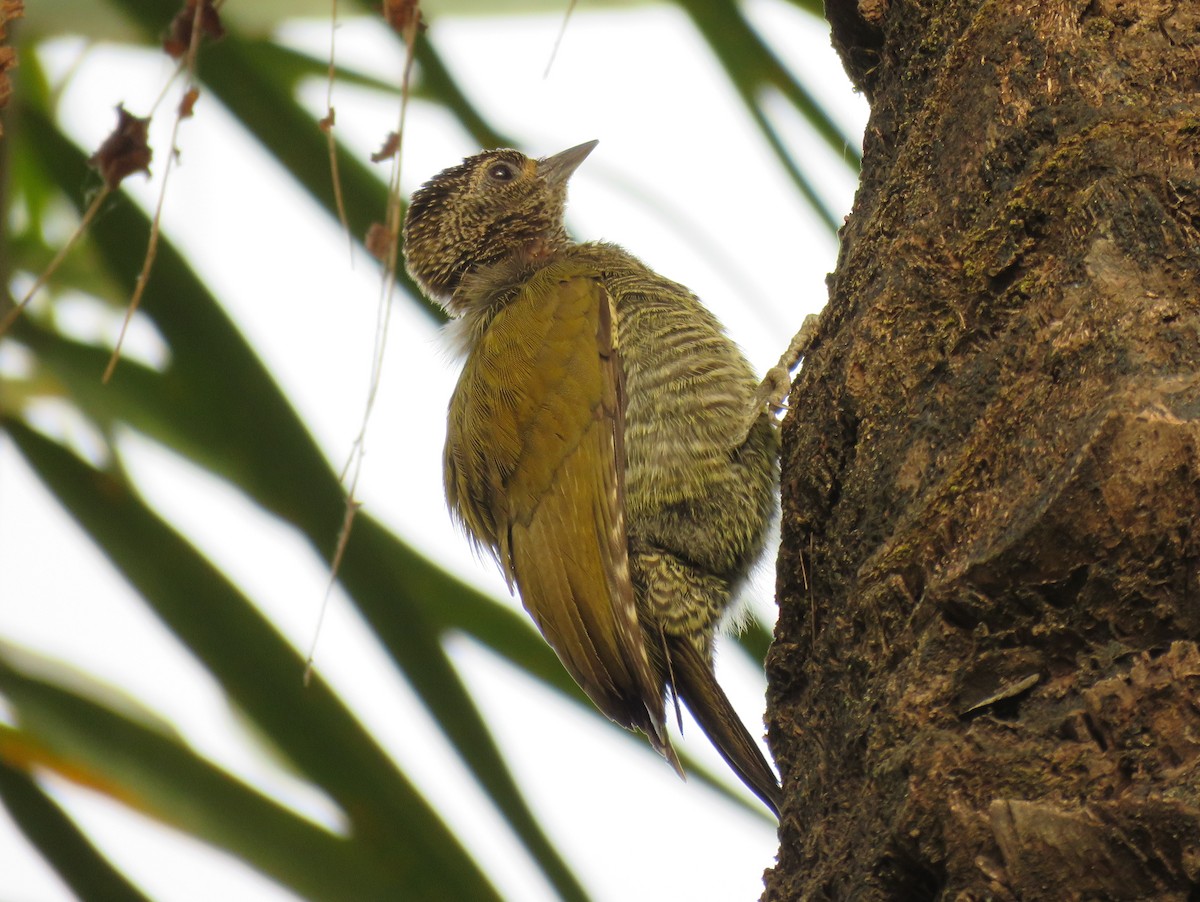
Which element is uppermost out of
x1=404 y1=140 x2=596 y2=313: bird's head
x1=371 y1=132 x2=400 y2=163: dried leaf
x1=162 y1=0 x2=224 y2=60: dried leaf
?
x1=404 y1=140 x2=596 y2=313: bird's head

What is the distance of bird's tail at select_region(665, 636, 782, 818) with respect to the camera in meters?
3.21

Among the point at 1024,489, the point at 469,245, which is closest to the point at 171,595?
the point at 1024,489

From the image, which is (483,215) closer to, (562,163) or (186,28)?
(562,163)

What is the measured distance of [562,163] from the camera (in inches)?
195

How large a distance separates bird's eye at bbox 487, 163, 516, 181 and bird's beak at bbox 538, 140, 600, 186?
0.11 meters

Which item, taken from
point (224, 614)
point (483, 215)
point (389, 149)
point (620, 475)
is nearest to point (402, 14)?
point (389, 149)

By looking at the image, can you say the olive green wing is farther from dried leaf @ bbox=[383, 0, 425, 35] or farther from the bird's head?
dried leaf @ bbox=[383, 0, 425, 35]

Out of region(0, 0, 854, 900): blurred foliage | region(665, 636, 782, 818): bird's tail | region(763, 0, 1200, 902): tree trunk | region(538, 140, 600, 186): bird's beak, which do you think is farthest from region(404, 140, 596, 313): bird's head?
region(0, 0, 854, 900): blurred foliage

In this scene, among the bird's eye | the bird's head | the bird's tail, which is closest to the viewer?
the bird's tail

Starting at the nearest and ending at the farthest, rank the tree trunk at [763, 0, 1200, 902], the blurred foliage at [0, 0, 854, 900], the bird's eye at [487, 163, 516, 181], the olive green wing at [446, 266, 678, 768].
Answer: the tree trunk at [763, 0, 1200, 902] < the blurred foliage at [0, 0, 854, 900] < the olive green wing at [446, 266, 678, 768] < the bird's eye at [487, 163, 516, 181]

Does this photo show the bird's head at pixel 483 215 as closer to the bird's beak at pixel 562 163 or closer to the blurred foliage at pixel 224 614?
→ the bird's beak at pixel 562 163

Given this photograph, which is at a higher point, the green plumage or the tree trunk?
the green plumage

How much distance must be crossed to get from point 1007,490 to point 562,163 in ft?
11.4

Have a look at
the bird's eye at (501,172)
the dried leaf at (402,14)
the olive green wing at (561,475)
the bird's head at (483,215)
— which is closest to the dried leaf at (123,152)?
the dried leaf at (402,14)
